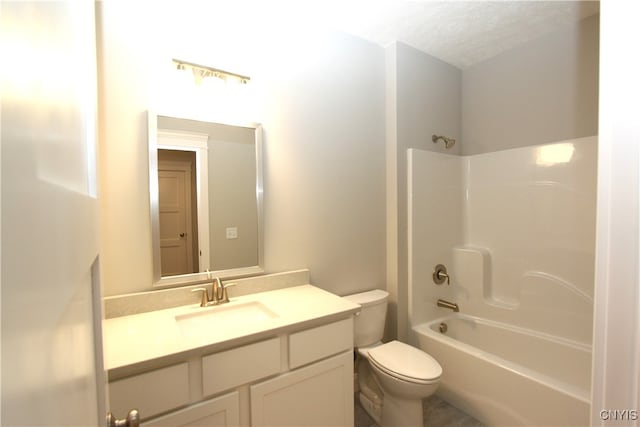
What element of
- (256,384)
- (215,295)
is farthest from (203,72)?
(256,384)

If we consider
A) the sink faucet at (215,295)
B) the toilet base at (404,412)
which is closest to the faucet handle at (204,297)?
the sink faucet at (215,295)

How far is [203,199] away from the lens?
1580 millimetres

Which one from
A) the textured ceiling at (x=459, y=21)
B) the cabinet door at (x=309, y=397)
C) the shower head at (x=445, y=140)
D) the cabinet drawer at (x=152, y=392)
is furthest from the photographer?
the shower head at (x=445, y=140)

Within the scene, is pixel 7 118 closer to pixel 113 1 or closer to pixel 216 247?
pixel 216 247

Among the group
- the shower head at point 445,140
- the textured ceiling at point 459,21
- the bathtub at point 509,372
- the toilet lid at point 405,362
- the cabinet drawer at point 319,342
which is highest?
the textured ceiling at point 459,21

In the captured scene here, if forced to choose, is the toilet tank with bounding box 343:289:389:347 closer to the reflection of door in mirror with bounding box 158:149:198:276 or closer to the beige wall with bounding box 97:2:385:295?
the beige wall with bounding box 97:2:385:295

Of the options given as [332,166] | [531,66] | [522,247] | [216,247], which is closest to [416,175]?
[332,166]

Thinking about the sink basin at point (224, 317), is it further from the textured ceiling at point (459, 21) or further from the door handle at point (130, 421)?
the textured ceiling at point (459, 21)

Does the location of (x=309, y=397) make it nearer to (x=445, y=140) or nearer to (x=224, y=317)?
(x=224, y=317)

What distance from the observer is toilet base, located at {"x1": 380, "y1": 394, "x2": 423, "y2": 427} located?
165cm

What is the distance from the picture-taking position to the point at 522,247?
7.32ft

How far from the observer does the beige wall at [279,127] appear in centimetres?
135

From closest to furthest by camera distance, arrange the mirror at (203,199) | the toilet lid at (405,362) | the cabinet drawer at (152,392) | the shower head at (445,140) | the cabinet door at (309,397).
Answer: the cabinet drawer at (152,392)
the cabinet door at (309,397)
the mirror at (203,199)
the toilet lid at (405,362)
the shower head at (445,140)

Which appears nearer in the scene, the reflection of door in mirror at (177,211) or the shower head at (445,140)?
the reflection of door in mirror at (177,211)
